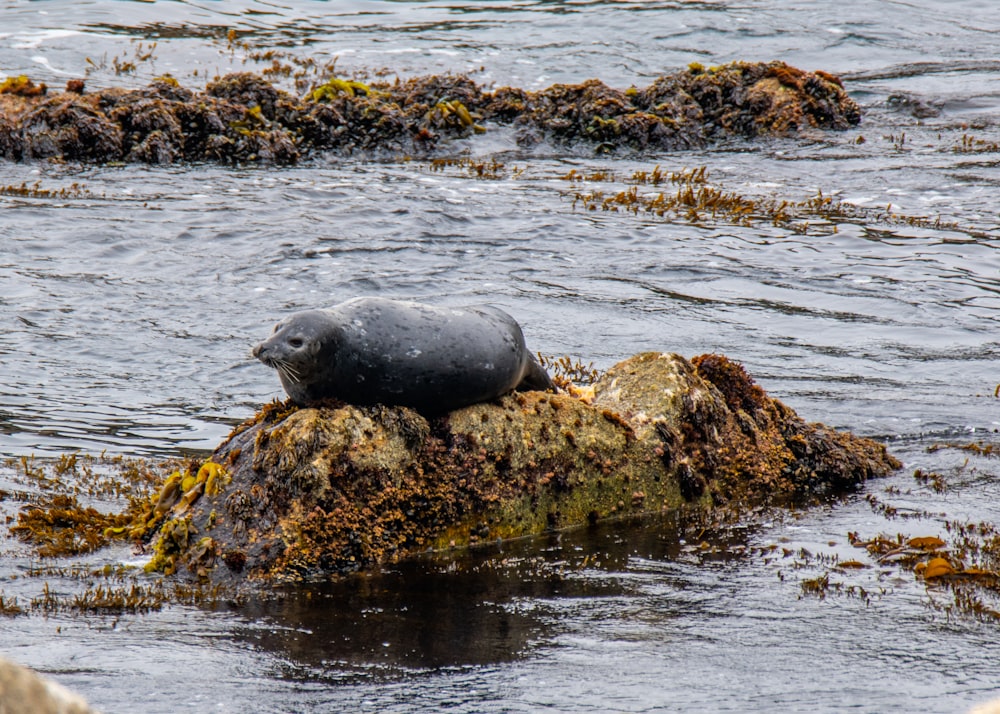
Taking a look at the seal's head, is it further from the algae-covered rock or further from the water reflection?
the water reflection

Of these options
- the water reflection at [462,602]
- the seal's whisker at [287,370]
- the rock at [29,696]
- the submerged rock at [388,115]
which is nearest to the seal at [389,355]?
the seal's whisker at [287,370]

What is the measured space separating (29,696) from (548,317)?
36.5 feet

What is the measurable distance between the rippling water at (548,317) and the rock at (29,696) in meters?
2.61

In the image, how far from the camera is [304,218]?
636 inches

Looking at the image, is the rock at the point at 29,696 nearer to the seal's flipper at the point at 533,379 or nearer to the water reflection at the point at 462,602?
the water reflection at the point at 462,602

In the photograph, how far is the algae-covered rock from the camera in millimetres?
6148

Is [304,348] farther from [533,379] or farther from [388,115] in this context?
[388,115]

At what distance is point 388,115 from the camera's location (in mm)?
20234

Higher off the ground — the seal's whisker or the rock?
the rock

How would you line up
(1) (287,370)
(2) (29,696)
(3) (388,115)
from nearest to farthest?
(2) (29,696) → (1) (287,370) → (3) (388,115)

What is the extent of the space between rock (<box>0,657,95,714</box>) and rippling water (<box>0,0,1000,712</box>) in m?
2.61

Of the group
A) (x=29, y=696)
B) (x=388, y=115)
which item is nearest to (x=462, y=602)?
(x=29, y=696)

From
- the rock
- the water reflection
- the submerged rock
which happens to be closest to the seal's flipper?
the water reflection

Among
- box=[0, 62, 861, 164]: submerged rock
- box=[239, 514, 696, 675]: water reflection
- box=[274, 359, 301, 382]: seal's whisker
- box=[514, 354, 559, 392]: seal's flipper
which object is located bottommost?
box=[239, 514, 696, 675]: water reflection
